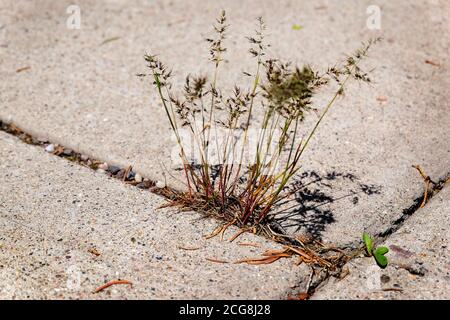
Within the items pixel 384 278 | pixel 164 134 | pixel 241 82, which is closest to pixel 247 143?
pixel 164 134

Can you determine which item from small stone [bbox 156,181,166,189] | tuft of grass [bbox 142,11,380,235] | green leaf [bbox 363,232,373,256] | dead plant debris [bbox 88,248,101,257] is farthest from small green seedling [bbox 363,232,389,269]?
dead plant debris [bbox 88,248,101,257]

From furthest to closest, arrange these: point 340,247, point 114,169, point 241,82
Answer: point 241,82
point 114,169
point 340,247

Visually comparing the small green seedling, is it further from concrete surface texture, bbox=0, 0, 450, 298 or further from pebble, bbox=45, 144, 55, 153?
pebble, bbox=45, 144, 55, 153

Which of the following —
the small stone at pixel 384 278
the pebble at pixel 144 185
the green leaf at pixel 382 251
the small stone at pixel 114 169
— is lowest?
the small stone at pixel 384 278

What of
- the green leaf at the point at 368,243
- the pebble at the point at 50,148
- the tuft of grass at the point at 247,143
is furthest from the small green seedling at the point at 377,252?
the pebble at the point at 50,148

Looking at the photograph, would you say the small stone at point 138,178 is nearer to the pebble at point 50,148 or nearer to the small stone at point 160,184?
the small stone at point 160,184

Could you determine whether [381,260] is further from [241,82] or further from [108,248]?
[241,82]
